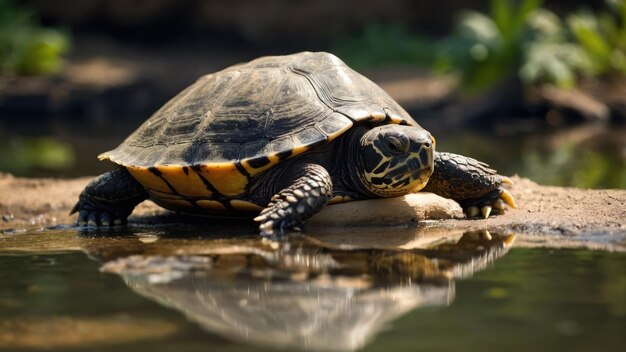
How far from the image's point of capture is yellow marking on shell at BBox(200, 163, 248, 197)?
5.57 meters

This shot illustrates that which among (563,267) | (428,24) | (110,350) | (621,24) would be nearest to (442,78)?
(621,24)

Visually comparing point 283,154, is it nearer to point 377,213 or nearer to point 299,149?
point 299,149

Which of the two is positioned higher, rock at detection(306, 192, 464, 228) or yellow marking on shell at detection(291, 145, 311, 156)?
yellow marking on shell at detection(291, 145, 311, 156)

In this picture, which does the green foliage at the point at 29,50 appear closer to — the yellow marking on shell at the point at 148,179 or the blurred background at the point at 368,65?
the blurred background at the point at 368,65

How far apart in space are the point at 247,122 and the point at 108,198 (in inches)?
52.8

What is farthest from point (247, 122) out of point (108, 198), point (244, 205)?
point (108, 198)

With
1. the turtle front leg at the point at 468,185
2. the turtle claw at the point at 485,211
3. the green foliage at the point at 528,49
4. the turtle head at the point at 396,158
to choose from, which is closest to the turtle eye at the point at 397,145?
the turtle head at the point at 396,158

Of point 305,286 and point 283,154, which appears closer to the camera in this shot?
point 305,286

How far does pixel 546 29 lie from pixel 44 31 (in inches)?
487

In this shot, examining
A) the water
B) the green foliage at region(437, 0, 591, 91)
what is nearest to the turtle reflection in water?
the water

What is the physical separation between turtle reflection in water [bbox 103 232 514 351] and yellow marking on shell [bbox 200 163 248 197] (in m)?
0.75

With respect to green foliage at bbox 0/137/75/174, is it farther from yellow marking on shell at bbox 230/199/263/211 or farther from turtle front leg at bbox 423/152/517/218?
turtle front leg at bbox 423/152/517/218

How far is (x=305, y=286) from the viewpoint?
12.6ft

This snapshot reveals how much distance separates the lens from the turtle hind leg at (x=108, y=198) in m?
6.33
